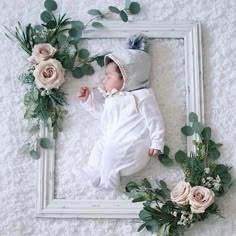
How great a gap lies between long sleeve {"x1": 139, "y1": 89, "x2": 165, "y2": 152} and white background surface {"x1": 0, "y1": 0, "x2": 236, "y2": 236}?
0.22 ft

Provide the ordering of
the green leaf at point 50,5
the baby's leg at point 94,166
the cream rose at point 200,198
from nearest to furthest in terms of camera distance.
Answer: the cream rose at point 200,198 < the baby's leg at point 94,166 < the green leaf at point 50,5

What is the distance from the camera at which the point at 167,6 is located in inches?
73.8

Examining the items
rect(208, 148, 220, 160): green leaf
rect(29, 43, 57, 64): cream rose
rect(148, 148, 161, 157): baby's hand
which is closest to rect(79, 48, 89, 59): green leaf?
rect(29, 43, 57, 64): cream rose

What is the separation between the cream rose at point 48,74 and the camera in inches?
68.7

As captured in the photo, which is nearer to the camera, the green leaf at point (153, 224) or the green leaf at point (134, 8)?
the green leaf at point (153, 224)

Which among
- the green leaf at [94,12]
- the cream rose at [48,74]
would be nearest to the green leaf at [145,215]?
the cream rose at [48,74]

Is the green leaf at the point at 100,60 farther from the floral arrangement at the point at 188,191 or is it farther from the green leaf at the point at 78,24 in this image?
the floral arrangement at the point at 188,191

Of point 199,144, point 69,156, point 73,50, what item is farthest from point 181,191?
point 73,50

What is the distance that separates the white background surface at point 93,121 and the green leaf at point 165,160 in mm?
30

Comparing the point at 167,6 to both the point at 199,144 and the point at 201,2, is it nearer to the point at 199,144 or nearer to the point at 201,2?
the point at 201,2

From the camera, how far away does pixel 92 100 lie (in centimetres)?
179

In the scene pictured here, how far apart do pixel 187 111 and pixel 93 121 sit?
1.20 feet

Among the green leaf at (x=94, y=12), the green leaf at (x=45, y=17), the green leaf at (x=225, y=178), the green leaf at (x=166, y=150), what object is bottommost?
the green leaf at (x=225, y=178)

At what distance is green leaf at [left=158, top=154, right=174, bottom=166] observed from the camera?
1746mm
